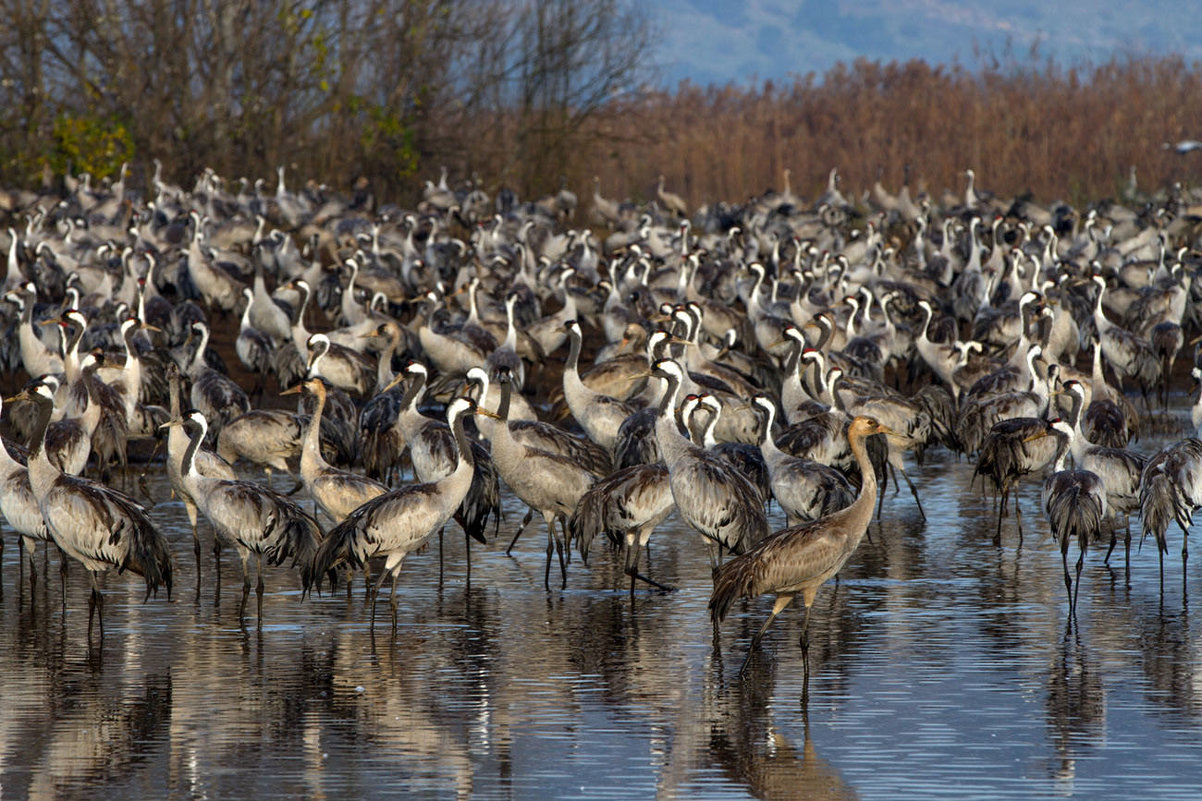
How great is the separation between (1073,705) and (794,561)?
154cm

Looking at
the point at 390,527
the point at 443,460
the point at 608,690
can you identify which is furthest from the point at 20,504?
the point at 608,690

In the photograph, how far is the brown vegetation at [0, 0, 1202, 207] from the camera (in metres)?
39.1

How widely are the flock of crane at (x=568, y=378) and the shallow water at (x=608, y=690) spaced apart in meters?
0.40

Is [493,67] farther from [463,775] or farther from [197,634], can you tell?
[463,775]

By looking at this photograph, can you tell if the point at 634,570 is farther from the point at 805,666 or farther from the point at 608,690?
the point at 805,666

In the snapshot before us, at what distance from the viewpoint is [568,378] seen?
1534 cm

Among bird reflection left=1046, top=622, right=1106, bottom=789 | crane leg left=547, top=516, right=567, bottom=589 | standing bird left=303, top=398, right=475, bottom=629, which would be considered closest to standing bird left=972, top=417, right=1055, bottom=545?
crane leg left=547, top=516, right=567, bottom=589

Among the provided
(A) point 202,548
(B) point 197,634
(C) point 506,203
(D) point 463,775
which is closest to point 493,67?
(C) point 506,203

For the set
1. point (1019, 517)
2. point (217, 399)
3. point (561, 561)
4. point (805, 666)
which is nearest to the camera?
point (805, 666)

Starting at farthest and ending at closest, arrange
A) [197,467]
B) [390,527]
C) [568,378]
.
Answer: [568,378], [197,467], [390,527]

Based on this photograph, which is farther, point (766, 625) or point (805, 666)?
point (766, 625)

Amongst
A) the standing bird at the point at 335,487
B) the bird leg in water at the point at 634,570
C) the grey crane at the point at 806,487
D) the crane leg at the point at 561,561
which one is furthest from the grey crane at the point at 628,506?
the standing bird at the point at 335,487

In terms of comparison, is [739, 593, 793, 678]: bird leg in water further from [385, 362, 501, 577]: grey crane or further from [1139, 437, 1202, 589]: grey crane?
[1139, 437, 1202, 589]: grey crane

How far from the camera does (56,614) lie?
35.9ft
